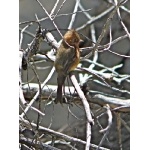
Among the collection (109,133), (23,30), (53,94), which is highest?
(23,30)

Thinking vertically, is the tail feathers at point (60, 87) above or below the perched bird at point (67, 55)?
below

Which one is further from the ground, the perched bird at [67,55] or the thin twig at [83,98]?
the perched bird at [67,55]

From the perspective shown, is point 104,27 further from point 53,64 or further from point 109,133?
point 109,133

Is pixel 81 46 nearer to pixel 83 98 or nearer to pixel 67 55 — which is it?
pixel 67 55

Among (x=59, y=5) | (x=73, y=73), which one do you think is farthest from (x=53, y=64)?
(x=59, y=5)

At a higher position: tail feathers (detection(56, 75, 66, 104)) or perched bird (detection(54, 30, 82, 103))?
perched bird (detection(54, 30, 82, 103))

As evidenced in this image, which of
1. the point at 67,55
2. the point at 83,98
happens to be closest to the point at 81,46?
the point at 67,55

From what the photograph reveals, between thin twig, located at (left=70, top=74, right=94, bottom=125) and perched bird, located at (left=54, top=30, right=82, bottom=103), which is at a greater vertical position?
perched bird, located at (left=54, top=30, right=82, bottom=103)
